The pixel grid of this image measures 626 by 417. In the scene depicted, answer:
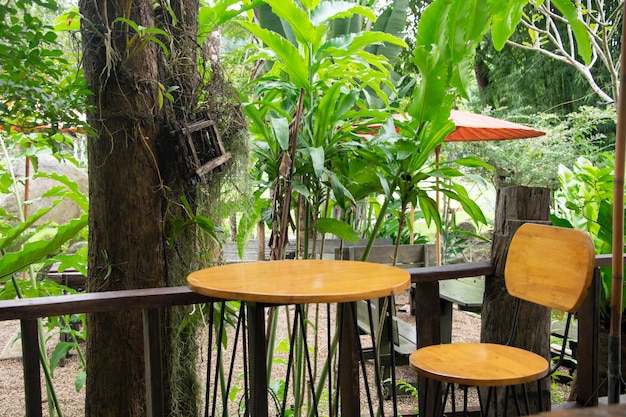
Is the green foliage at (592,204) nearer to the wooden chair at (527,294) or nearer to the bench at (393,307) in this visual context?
the bench at (393,307)

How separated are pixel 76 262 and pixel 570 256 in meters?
1.93

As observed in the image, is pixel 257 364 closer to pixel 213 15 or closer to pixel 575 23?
pixel 575 23

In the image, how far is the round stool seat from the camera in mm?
1396

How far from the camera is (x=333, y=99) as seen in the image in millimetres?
2021

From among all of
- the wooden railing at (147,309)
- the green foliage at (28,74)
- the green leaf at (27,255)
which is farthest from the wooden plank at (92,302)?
the green foliage at (28,74)

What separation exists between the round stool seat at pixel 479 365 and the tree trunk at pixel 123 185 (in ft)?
3.09

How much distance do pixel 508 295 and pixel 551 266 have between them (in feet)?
1.27

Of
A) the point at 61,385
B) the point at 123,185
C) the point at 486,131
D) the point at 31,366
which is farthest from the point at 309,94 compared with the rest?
the point at 486,131

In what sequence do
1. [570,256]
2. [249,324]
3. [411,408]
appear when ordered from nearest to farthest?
[249,324], [570,256], [411,408]

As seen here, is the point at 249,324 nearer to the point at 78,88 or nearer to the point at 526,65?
the point at 78,88

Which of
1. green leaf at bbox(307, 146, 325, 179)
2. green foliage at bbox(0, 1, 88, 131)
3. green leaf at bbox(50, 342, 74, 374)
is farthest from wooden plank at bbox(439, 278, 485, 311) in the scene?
green foliage at bbox(0, 1, 88, 131)

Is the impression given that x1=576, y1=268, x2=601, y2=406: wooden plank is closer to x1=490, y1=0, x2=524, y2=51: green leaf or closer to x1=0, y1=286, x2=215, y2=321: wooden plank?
x1=490, y1=0, x2=524, y2=51: green leaf

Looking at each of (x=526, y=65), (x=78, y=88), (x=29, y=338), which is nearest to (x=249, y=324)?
(x=29, y=338)

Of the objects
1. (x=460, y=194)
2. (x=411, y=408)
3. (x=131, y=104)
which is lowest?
(x=411, y=408)
